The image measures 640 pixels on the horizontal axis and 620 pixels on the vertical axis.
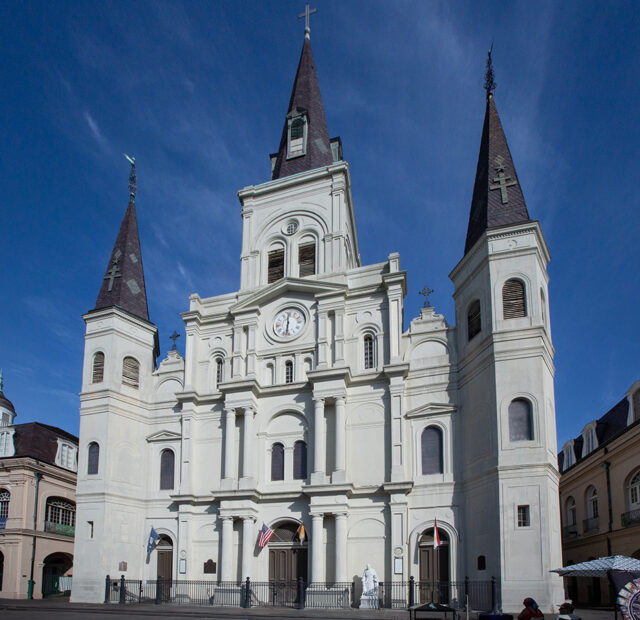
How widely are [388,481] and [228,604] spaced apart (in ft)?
26.0

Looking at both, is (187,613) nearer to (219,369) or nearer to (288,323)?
(219,369)

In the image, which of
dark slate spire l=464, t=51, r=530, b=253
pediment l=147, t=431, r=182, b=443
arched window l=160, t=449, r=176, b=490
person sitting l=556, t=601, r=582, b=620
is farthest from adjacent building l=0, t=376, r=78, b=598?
person sitting l=556, t=601, r=582, b=620

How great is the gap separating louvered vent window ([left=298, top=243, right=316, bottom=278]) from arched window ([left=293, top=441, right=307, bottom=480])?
8.20 metres

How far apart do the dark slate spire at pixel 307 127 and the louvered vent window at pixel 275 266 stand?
4992 mm

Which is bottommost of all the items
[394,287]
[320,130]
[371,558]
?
[371,558]

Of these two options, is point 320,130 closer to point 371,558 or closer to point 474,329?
point 474,329

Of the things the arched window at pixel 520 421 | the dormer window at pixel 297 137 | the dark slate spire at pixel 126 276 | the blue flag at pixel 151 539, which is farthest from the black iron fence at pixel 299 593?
the dormer window at pixel 297 137

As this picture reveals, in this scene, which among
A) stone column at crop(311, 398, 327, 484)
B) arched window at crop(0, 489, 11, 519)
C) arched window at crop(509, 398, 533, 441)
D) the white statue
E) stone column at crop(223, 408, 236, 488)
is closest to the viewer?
arched window at crop(509, 398, 533, 441)

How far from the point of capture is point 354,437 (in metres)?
28.9

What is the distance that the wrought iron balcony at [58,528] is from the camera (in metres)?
37.2

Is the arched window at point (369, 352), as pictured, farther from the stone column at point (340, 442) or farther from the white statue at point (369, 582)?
the white statue at point (369, 582)

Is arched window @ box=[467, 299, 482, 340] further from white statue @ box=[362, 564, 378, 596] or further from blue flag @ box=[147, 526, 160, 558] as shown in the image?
blue flag @ box=[147, 526, 160, 558]

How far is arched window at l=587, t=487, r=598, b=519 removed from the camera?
33.3 m

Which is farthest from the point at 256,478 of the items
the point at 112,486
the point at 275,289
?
the point at 275,289
